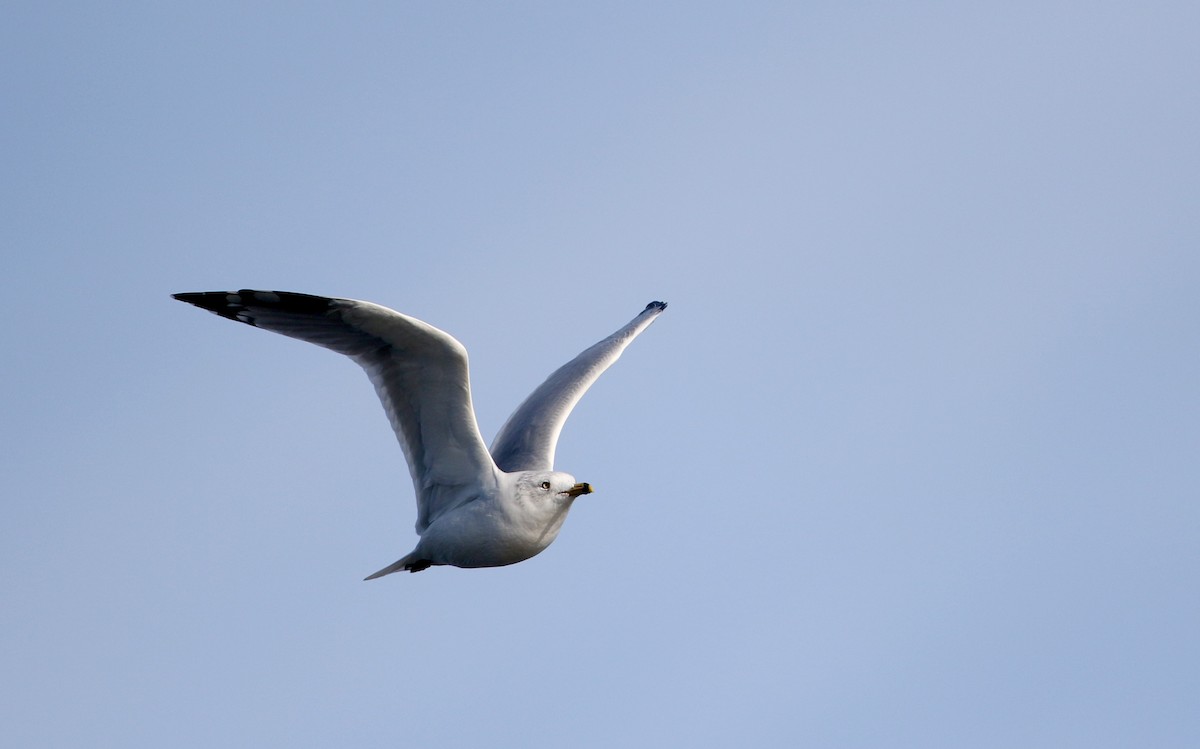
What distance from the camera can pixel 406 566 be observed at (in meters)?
14.2

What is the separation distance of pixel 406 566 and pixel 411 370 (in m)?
2.06

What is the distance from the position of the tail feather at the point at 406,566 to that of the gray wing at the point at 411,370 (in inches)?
11.3

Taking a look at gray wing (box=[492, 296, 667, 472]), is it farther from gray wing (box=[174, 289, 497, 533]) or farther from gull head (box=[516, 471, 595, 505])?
gray wing (box=[174, 289, 497, 533])

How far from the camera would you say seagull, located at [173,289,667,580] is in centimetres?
1286

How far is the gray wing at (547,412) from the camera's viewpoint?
15.5 m

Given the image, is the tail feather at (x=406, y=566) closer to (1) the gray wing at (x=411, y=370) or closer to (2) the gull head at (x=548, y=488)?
(1) the gray wing at (x=411, y=370)

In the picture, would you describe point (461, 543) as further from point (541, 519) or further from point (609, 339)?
point (609, 339)

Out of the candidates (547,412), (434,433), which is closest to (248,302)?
(434,433)

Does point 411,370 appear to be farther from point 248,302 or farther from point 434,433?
point 248,302

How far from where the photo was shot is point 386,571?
14164mm

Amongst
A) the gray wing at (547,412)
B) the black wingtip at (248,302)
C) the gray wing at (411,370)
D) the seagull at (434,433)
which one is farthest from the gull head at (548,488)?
the black wingtip at (248,302)

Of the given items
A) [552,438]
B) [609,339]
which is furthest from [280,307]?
[609,339]

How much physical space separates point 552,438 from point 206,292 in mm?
4342

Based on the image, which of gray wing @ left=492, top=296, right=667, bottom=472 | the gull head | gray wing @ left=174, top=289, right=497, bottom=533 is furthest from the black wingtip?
gray wing @ left=492, top=296, right=667, bottom=472
